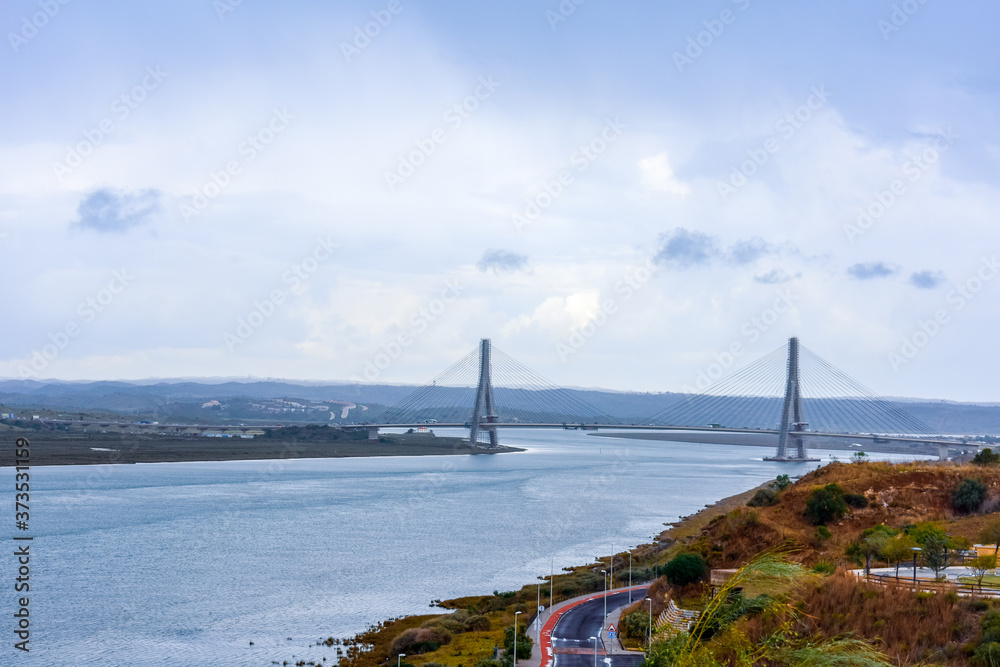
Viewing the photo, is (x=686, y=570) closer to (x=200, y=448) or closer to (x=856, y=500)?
(x=856, y=500)

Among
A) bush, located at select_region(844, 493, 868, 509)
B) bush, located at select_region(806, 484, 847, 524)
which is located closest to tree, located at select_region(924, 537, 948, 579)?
bush, located at select_region(806, 484, 847, 524)

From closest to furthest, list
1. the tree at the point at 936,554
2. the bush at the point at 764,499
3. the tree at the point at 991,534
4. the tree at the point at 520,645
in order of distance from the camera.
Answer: the tree at the point at 936,554 < the tree at the point at 991,534 < the tree at the point at 520,645 < the bush at the point at 764,499

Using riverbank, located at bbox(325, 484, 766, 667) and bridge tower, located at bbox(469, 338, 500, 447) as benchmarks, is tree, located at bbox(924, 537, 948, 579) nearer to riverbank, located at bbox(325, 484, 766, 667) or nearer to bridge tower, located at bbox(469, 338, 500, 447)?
riverbank, located at bbox(325, 484, 766, 667)

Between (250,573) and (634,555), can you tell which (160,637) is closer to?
(250,573)

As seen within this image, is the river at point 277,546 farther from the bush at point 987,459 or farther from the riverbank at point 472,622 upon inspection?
the bush at point 987,459

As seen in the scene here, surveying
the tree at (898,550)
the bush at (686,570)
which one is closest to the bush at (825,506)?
the bush at (686,570)

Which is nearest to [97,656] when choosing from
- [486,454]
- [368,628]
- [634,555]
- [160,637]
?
[160,637]
